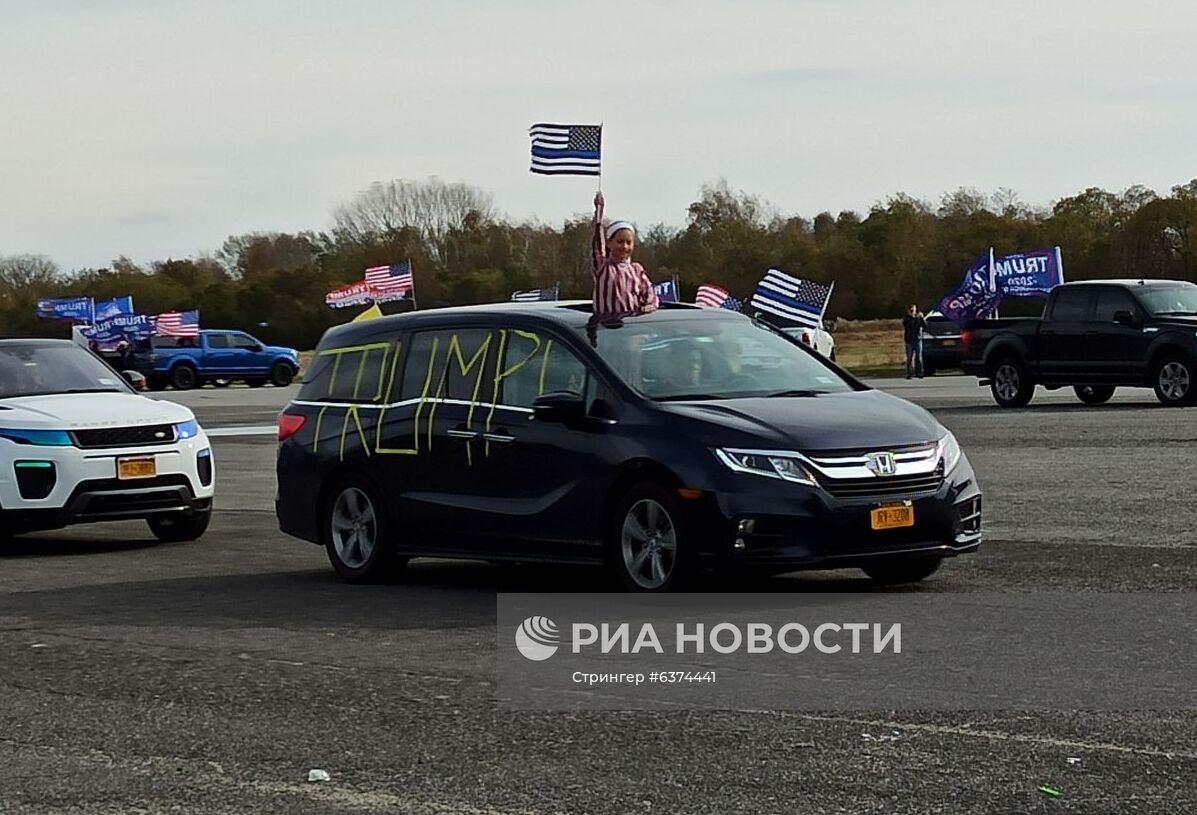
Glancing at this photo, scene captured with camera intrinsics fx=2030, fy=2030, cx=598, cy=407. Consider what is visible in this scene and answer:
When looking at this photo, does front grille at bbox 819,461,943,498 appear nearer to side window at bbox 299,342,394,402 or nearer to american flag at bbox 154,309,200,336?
side window at bbox 299,342,394,402

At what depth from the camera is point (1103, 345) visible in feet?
94.8

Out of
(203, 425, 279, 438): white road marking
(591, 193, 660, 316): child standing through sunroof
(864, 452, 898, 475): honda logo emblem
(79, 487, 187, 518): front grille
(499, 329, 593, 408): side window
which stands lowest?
(203, 425, 279, 438): white road marking

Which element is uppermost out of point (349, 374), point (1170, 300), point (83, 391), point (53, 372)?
point (1170, 300)

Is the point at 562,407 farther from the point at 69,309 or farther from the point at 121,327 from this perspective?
the point at 69,309

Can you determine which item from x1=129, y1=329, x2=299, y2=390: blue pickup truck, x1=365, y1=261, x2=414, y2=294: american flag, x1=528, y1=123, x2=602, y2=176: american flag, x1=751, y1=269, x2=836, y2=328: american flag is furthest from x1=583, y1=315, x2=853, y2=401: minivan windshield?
x1=129, y1=329, x2=299, y2=390: blue pickup truck

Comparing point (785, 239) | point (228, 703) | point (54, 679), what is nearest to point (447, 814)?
point (228, 703)

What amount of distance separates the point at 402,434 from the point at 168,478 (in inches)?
140

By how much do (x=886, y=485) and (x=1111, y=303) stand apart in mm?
19587

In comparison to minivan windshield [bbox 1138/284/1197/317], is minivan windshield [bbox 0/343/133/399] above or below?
below

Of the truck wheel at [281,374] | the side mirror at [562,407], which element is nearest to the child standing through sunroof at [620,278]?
the side mirror at [562,407]

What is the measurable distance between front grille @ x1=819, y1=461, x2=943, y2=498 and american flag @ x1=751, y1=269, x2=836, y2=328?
3299 cm

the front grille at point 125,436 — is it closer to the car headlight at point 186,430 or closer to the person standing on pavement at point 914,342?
the car headlight at point 186,430

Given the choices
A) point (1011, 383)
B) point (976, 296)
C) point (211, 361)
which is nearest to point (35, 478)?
point (1011, 383)

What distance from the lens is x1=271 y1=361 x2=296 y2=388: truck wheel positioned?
61.9 meters
